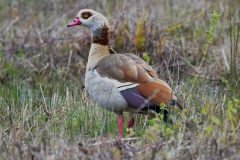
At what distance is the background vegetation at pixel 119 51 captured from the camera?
539 cm

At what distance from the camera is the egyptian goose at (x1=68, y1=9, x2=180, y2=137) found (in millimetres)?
6145

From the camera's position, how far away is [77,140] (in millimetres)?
5820

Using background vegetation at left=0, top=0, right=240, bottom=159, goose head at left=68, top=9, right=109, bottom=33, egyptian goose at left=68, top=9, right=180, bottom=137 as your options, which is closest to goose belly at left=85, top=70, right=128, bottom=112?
egyptian goose at left=68, top=9, right=180, bottom=137

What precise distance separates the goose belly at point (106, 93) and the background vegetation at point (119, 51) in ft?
0.67

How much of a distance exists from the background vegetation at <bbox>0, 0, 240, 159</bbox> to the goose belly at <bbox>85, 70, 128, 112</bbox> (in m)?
0.20

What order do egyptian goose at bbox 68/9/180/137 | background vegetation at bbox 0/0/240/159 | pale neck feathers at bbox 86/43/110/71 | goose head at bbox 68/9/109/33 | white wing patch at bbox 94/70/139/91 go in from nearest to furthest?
background vegetation at bbox 0/0/240/159 → egyptian goose at bbox 68/9/180/137 → white wing patch at bbox 94/70/139/91 → pale neck feathers at bbox 86/43/110/71 → goose head at bbox 68/9/109/33

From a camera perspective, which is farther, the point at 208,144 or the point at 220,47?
the point at 220,47

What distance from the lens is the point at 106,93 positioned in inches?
249

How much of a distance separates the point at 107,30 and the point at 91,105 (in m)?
0.68

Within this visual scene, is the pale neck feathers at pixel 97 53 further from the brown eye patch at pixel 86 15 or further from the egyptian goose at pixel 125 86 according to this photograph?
the brown eye patch at pixel 86 15

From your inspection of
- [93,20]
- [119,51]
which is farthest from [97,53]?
[119,51]

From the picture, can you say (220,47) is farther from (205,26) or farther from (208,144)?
(208,144)

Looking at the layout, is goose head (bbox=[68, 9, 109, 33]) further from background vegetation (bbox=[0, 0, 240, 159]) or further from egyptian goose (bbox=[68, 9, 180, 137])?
background vegetation (bbox=[0, 0, 240, 159])

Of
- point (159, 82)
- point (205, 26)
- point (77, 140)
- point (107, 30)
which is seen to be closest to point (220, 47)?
point (205, 26)
